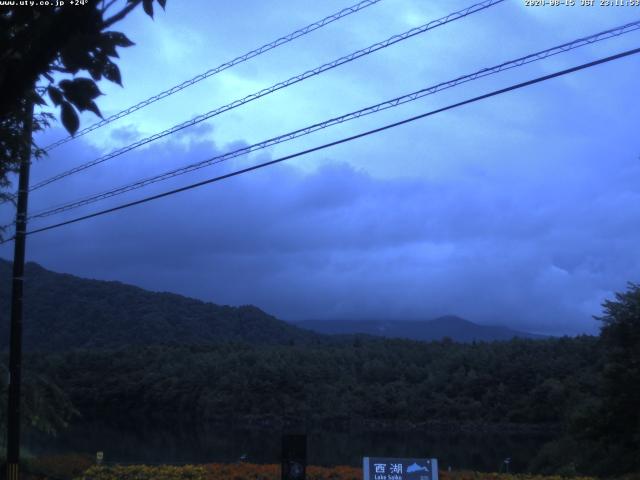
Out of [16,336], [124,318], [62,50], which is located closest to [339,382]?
[16,336]

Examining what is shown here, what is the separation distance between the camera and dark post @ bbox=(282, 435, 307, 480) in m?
12.8

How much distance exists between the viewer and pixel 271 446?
37844mm

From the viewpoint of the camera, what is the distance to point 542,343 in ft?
190

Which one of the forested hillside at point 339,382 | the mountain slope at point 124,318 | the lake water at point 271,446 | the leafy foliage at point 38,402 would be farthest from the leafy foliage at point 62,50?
the mountain slope at point 124,318

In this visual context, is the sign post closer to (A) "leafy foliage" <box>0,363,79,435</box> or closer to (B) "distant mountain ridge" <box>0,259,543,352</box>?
(A) "leafy foliage" <box>0,363,79,435</box>

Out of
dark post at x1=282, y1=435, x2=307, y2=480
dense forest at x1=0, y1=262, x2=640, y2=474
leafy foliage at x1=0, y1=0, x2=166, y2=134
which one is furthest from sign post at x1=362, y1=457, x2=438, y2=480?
dense forest at x1=0, y1=262, x2=640, y2=474

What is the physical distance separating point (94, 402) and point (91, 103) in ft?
205

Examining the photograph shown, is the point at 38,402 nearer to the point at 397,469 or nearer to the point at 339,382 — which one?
the point at 397,469

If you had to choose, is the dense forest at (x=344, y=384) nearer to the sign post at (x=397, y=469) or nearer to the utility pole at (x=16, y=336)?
the utility pole at (x=16, y=336)

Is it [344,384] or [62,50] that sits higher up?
[62,50]

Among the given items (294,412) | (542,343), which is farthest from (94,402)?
(542,343)

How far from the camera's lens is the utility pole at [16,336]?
46.4 ft

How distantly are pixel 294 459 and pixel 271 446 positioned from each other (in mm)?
25912

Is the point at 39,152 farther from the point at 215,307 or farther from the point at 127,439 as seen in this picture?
the point at 215,307
